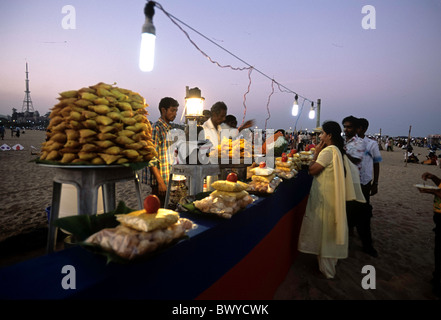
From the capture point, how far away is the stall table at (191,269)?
0.90 meters

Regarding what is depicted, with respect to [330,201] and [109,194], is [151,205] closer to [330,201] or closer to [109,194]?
[109,194]

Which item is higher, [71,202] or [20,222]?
[71,202]

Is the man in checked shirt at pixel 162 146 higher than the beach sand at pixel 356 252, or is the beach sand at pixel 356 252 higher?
the man in checked shirt at pixel 162 146

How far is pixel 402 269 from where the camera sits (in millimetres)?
3773

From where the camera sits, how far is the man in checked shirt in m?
3.22

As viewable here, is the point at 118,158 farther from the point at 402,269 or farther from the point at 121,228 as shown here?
the point at 402,269

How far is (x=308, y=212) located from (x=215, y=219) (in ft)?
7.90

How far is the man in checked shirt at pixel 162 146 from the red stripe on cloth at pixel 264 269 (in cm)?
155

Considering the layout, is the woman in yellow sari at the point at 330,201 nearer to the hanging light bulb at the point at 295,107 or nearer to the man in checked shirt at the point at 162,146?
the man in checked shirt at the point at 162,146

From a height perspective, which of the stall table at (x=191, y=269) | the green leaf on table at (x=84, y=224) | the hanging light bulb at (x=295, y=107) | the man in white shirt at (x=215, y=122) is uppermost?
the hanging light bulb at (x=295, y=107)

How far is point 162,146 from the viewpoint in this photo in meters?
3.52

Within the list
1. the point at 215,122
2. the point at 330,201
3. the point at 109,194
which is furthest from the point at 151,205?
the point at 215,122

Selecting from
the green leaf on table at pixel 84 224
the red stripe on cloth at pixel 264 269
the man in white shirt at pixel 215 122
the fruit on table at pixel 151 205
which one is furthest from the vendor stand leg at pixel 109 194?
the man in white shirt at pixel 215 122
